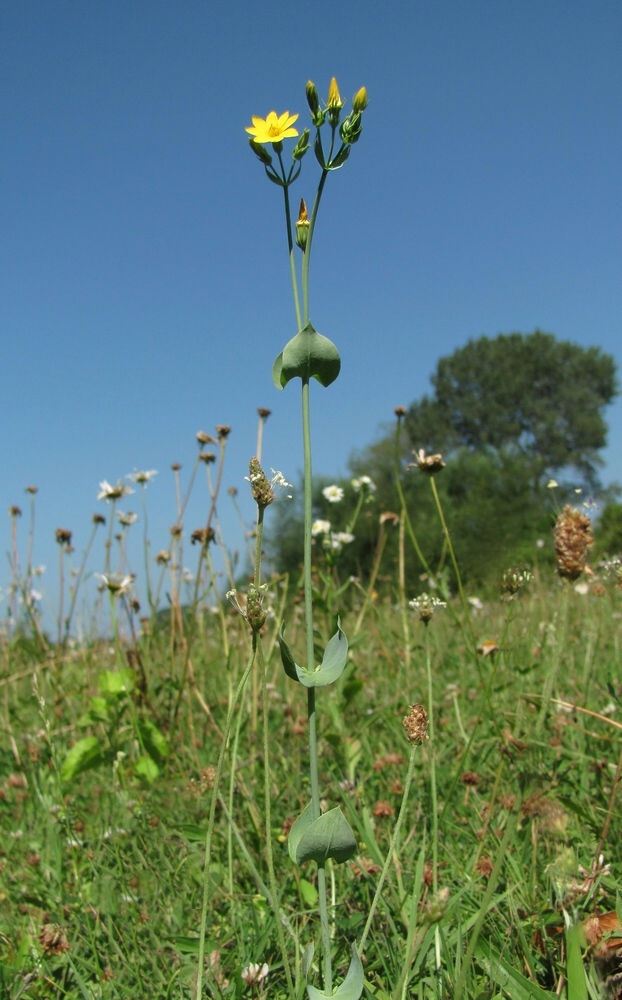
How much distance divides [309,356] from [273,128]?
11.9 inches

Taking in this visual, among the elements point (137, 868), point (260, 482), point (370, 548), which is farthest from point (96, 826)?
point (370, 548)

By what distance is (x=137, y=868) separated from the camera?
145 centimetres

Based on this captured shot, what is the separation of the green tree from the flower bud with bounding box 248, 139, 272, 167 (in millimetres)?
28949

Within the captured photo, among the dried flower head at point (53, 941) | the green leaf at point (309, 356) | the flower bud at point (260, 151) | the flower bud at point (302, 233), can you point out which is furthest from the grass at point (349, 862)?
the flower bud at point (260, 151)

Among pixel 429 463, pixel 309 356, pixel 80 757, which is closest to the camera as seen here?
pixel 309 356

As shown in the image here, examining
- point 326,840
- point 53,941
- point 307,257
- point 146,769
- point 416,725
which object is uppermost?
point 307,257

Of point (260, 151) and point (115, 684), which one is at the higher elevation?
point (260, 151)

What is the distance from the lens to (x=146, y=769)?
1.98 m

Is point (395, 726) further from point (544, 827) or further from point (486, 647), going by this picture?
point (544, 827)

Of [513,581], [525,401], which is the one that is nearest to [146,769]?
[513,581]

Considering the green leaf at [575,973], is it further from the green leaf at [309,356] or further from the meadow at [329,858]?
the green leaf at [309,356]

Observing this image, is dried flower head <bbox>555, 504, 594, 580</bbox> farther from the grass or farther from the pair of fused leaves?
the pair of fused leaves

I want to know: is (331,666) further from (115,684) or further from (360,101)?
(115,684)

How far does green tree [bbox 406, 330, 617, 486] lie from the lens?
97.9 feet
